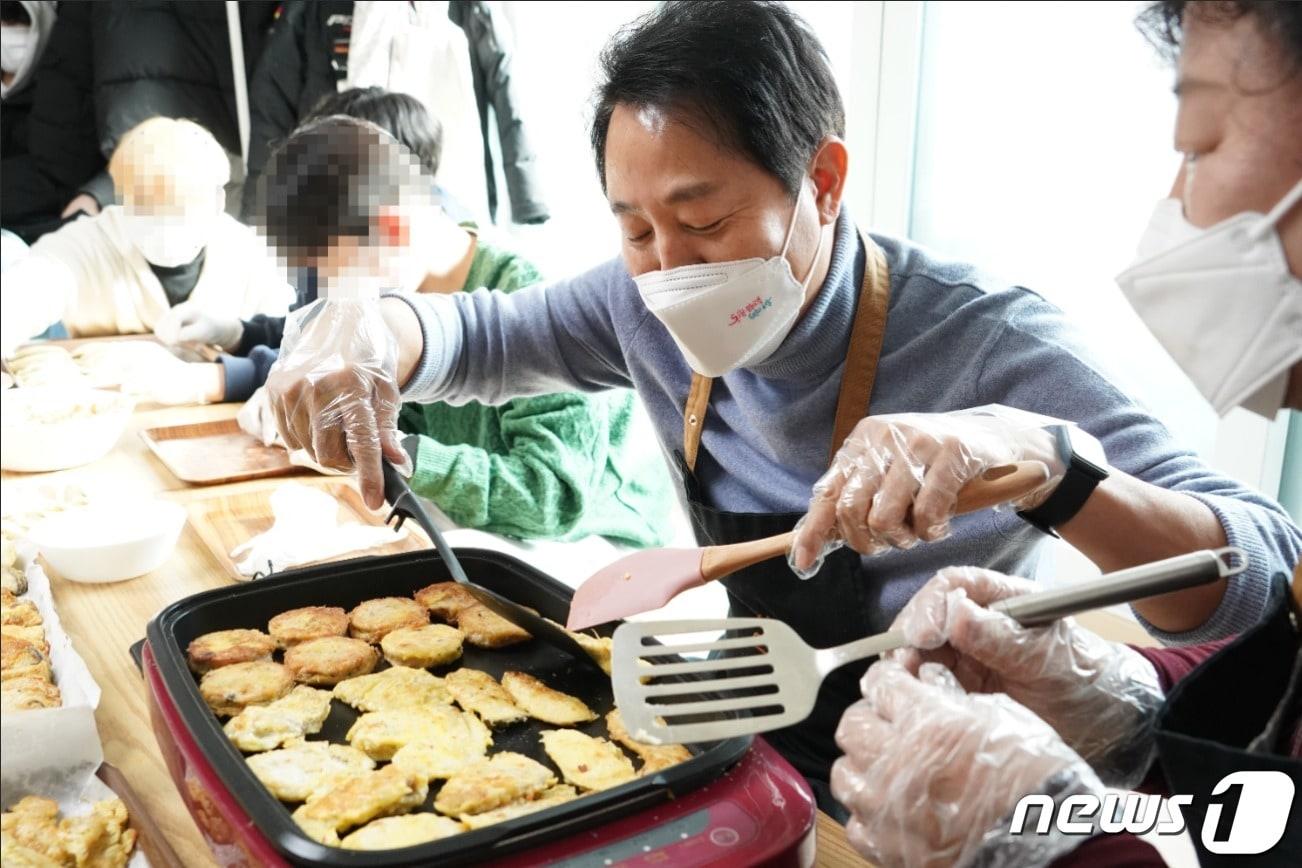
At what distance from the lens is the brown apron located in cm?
145

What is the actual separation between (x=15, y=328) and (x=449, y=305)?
889 millimetres

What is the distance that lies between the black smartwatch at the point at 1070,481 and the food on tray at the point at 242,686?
869 millimetres

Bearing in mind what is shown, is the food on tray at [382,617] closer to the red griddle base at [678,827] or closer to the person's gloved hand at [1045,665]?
the red griddle base at [678,827]

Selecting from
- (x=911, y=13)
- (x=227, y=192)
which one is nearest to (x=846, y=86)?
(x=911, y=13)

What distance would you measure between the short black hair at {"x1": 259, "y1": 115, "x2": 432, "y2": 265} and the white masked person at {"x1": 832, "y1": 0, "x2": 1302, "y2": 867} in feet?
2.86

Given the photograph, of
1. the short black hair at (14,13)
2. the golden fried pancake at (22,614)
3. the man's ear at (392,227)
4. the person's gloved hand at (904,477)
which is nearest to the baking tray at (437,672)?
the golden fried pancake at (22,614)

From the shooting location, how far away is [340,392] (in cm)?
147

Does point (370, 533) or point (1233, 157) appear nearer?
point (1233, 157)

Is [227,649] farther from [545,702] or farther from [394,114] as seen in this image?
[394,114]

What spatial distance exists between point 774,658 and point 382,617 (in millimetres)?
633

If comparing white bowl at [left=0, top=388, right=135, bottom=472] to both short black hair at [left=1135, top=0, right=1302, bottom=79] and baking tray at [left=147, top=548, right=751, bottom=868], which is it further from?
short black hair at [left=1135, top=0, right=1302, bottom=79]

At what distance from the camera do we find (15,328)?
93 centimetres

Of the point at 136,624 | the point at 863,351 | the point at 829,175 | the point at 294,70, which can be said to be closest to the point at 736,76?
the point at 829,175

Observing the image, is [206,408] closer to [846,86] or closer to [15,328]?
[15,328]
